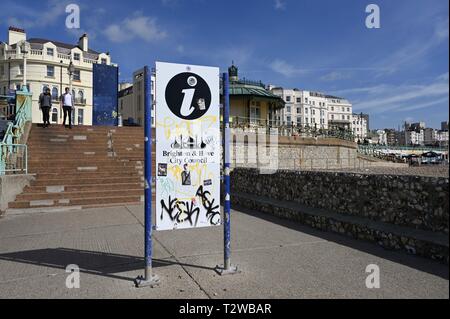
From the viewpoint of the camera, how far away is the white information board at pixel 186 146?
4.39 metres

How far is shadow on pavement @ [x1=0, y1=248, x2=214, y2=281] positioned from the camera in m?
4.61

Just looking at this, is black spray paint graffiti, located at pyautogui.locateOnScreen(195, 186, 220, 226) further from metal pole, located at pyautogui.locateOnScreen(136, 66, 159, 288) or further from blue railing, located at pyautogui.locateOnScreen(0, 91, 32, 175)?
blue railing, located at pyautogui.locateOnScreen(0, 91, 32, 175)

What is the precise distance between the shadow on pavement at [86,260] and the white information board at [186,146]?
2.85 feet

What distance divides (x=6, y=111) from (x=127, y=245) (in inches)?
782

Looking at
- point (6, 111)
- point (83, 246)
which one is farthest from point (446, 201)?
point (6, 111)

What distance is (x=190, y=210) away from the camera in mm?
4609

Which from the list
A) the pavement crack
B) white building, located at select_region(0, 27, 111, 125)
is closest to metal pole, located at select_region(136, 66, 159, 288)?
the pavement crack

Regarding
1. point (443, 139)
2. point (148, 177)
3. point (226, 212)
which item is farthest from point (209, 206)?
point (443, 139)

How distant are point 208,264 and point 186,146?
5.77ft

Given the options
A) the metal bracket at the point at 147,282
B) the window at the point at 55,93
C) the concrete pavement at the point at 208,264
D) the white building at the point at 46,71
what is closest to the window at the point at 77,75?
the white building at the point at 46,71

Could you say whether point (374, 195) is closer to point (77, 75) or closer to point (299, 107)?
point (77, 75)

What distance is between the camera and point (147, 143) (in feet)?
13.6

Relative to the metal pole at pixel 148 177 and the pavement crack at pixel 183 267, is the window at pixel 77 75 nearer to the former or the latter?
the pavement crack at pixel 183 267
